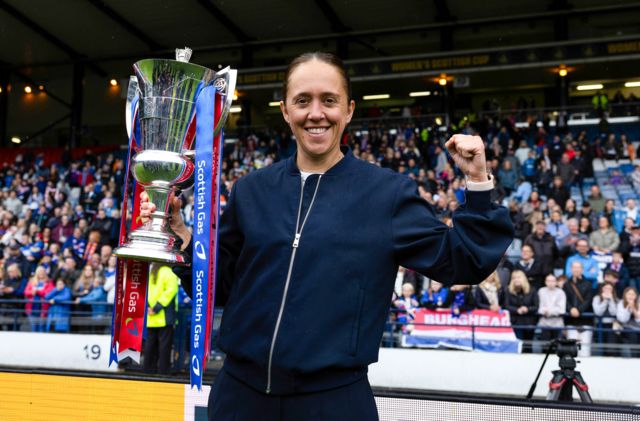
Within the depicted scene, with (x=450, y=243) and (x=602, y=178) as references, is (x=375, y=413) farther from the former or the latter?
(x=602, y=178)

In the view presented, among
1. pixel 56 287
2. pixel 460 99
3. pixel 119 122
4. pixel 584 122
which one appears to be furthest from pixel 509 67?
pixel 119 122

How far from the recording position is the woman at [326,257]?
1.82 m

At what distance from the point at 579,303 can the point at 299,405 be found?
27.7ft

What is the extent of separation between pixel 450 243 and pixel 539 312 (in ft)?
26.4

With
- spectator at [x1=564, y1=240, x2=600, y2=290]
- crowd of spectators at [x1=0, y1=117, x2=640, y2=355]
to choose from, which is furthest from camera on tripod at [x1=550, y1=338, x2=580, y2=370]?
spectator at [x1=564, y1=240, x2=600, y2=290]

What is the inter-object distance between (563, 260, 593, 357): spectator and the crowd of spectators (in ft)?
0.05

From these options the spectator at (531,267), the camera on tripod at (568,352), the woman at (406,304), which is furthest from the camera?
the spectator at (531,267)

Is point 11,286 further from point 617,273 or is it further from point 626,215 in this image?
point 626,215

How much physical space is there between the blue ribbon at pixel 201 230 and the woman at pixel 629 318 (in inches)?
326

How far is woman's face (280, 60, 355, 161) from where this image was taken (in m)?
1.94

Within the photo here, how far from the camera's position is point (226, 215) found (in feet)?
7.06

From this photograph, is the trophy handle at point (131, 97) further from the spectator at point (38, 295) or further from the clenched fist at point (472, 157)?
the spectator at point (38, 295)

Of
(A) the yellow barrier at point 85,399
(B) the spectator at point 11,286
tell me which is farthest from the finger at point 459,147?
(B) the spectator at point 11,286

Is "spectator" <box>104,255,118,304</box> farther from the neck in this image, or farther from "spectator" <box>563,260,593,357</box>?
the neck
